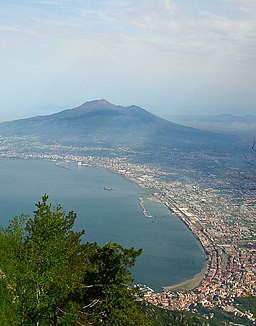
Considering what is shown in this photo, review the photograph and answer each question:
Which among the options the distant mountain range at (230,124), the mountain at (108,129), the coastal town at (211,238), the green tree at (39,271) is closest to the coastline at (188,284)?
the coastal town at (211,238)

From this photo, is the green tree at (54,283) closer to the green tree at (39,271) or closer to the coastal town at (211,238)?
the green tree at (39,271)

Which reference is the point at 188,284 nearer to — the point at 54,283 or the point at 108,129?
the point at 54,283

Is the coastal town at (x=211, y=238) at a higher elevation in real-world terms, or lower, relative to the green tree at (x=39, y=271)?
lower

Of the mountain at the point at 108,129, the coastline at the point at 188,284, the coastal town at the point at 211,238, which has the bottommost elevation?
the coastline at the point at 188,284

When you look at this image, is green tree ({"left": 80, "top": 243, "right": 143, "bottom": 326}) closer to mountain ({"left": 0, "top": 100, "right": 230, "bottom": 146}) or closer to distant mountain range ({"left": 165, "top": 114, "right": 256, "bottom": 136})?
mountain ({"left": 0, "top": 100, "right": 230, "bottom": 146})

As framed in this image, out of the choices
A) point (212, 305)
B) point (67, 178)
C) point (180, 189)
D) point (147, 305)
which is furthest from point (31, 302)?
point (67, 178)

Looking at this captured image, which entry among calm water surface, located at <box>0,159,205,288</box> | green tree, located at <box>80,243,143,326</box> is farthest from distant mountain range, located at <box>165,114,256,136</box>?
green tree, located at <box>80,243,143,326</box>

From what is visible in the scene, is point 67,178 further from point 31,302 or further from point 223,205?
point 31,302
